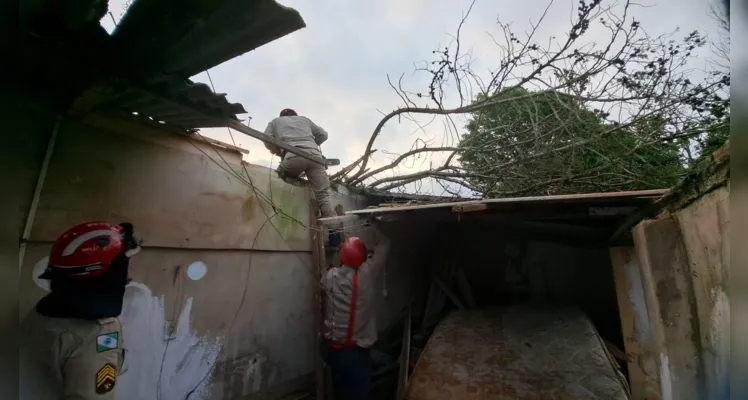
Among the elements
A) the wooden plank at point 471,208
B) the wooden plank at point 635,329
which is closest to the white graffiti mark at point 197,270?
the wooden plank at point 471,208

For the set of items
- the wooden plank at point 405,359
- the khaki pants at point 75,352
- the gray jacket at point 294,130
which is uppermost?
the gray jacket at point 294,130

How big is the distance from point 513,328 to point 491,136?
10.3 feet

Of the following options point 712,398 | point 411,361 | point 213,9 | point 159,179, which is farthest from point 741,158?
point 411,361

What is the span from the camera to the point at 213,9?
194 cm

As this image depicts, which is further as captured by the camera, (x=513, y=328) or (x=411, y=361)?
(x=411, y=361)

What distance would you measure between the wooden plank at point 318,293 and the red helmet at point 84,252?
2.79 metres

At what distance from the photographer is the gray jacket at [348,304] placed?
434 centimetres

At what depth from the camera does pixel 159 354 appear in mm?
3250

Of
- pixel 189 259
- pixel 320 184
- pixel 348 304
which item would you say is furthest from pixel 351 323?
pixel 320 184

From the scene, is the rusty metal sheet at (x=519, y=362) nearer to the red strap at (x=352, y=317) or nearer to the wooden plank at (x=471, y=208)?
the red strap at (x=352, y=317)

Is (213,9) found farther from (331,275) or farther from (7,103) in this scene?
(331,275)

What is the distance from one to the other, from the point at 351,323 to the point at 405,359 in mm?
1055

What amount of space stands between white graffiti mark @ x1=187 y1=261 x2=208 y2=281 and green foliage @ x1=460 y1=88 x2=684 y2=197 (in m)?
4.16

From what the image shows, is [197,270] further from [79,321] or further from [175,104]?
[175,104]
